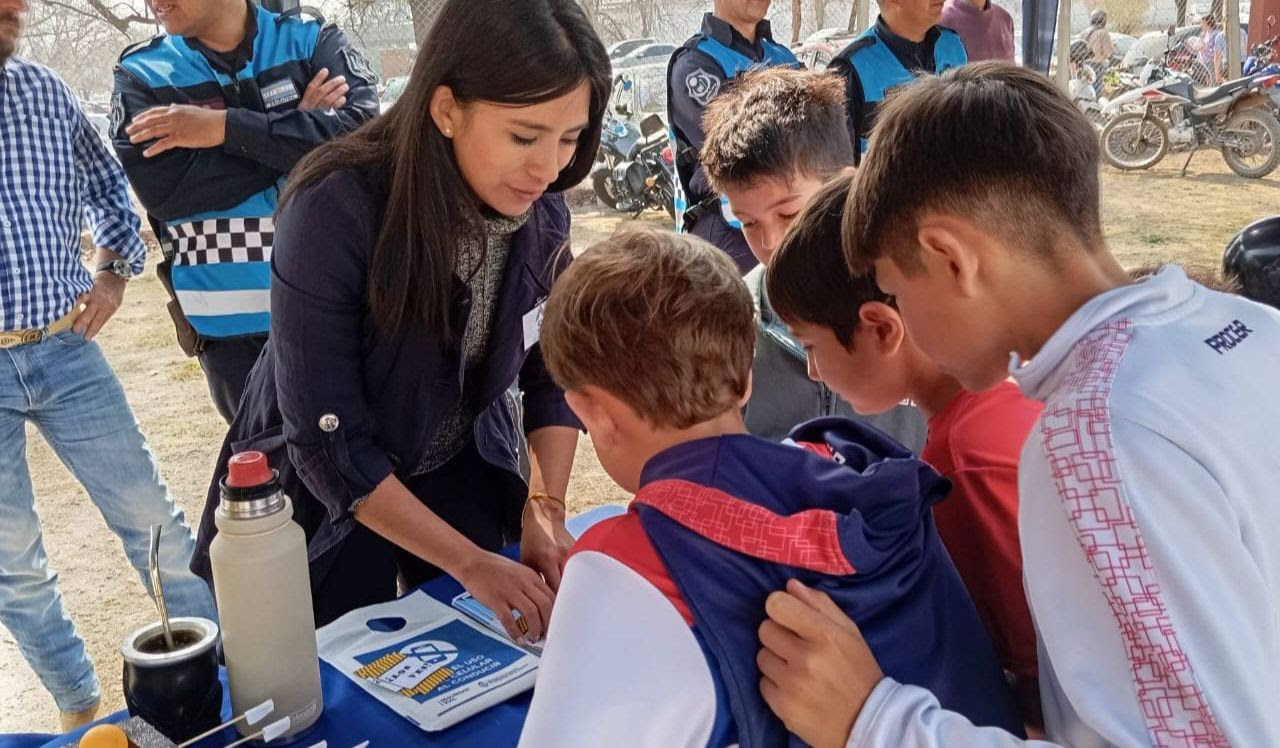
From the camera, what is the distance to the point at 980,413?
44.2 inches

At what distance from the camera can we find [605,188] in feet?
33.7

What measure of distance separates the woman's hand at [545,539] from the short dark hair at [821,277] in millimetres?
466

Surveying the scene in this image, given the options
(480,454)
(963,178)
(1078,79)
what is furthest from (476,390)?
(1078,79)

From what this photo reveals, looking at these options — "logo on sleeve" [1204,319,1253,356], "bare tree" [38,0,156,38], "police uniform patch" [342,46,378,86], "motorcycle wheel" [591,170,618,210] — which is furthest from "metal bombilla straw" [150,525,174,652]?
"motorcycle wheel" [591,170,618,210]

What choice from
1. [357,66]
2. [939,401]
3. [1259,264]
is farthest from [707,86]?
[939,401]

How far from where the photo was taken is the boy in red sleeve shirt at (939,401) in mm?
1071

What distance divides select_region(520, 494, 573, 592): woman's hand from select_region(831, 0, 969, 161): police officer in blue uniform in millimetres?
1868

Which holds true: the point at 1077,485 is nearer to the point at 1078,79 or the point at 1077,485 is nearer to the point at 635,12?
the point at 635,12

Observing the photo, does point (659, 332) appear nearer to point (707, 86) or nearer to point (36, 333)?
point (36, 333)

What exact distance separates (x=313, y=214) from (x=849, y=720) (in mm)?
1004

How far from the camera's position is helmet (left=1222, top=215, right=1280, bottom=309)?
159 centimetres

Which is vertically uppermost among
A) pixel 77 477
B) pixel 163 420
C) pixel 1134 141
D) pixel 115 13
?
pixel 115 13

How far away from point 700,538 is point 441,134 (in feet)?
2.83

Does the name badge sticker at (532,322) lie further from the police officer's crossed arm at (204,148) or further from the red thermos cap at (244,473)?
the police officer's crossed arm at (204,148)
